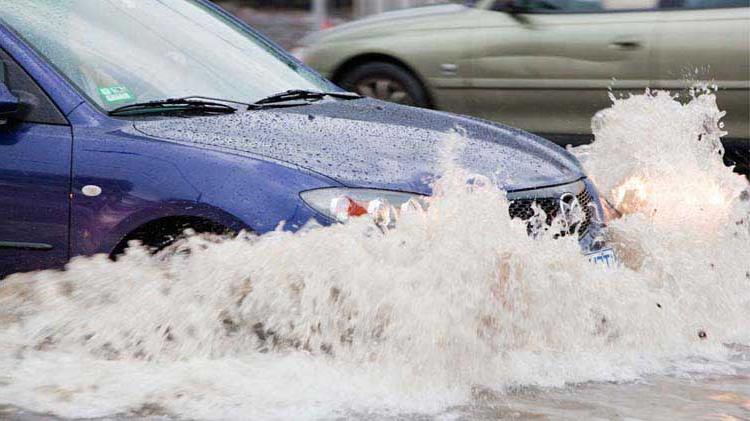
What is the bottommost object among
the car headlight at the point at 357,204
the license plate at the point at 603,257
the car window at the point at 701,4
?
the license plate at the point at 603,257

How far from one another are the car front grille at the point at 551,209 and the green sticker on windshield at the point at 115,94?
1533mm

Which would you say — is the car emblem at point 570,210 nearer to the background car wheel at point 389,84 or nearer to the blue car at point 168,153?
the blue car at point 168,153

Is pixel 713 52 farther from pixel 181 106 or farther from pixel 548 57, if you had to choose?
pixel 181 106

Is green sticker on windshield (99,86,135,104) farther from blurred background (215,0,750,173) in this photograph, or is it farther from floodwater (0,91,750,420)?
blurred background (215,0,750,173)

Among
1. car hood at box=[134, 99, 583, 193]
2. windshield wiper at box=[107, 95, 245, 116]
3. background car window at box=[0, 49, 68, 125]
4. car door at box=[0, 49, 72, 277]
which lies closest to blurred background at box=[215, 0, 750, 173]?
car hood at box=[134, 99, 583, 193]

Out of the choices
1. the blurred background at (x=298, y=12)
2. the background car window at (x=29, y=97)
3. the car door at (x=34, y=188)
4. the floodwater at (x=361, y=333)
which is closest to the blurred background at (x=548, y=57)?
the floodwater at (x=361, y=333)

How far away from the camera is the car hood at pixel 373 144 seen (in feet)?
16.5

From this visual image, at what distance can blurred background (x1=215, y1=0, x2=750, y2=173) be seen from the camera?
9141mm

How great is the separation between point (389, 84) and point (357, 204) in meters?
5.05

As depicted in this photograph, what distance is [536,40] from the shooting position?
31.6 ft

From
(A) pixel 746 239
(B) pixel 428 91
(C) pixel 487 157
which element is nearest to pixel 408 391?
(C) pixel 487 157

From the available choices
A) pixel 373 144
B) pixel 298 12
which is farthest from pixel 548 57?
pixel 298 12

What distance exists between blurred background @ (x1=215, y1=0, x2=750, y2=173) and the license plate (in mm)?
3728

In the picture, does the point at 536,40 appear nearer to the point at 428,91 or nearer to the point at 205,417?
the point at 428,91
